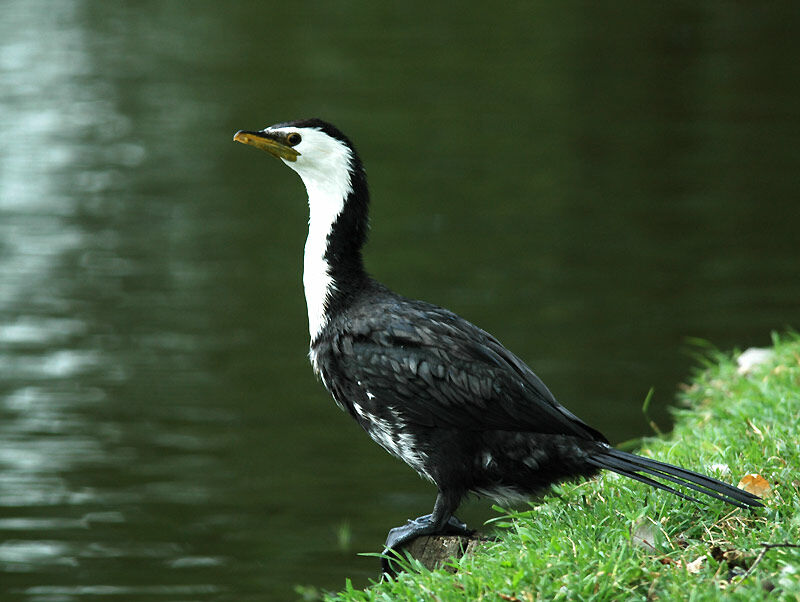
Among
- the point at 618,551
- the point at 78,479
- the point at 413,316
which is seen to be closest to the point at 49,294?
the point at 78,479

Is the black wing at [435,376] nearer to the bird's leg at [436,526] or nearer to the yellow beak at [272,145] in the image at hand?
the bird's leg at [436,526]

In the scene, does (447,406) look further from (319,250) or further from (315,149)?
(315,149)

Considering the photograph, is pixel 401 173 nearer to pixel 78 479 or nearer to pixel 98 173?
pixel 98 173

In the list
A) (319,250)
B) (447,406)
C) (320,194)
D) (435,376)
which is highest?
(320,194)

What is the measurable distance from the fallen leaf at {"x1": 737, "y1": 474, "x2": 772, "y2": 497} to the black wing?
548 millimetres

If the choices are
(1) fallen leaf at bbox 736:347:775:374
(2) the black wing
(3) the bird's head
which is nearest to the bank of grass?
(2) the black wing

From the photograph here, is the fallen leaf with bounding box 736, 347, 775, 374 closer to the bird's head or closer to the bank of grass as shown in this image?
the bank of grass

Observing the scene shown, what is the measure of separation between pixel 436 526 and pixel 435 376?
549mm

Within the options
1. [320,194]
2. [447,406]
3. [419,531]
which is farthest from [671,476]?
[320,194]

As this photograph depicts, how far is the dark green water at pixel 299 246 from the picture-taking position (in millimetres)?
7945

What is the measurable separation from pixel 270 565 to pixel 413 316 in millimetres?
3222

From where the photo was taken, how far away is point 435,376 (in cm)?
434

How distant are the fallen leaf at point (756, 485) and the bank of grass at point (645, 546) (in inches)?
1.2

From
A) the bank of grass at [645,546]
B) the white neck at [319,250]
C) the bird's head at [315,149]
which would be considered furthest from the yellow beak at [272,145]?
the bank of grass at [645,546]
